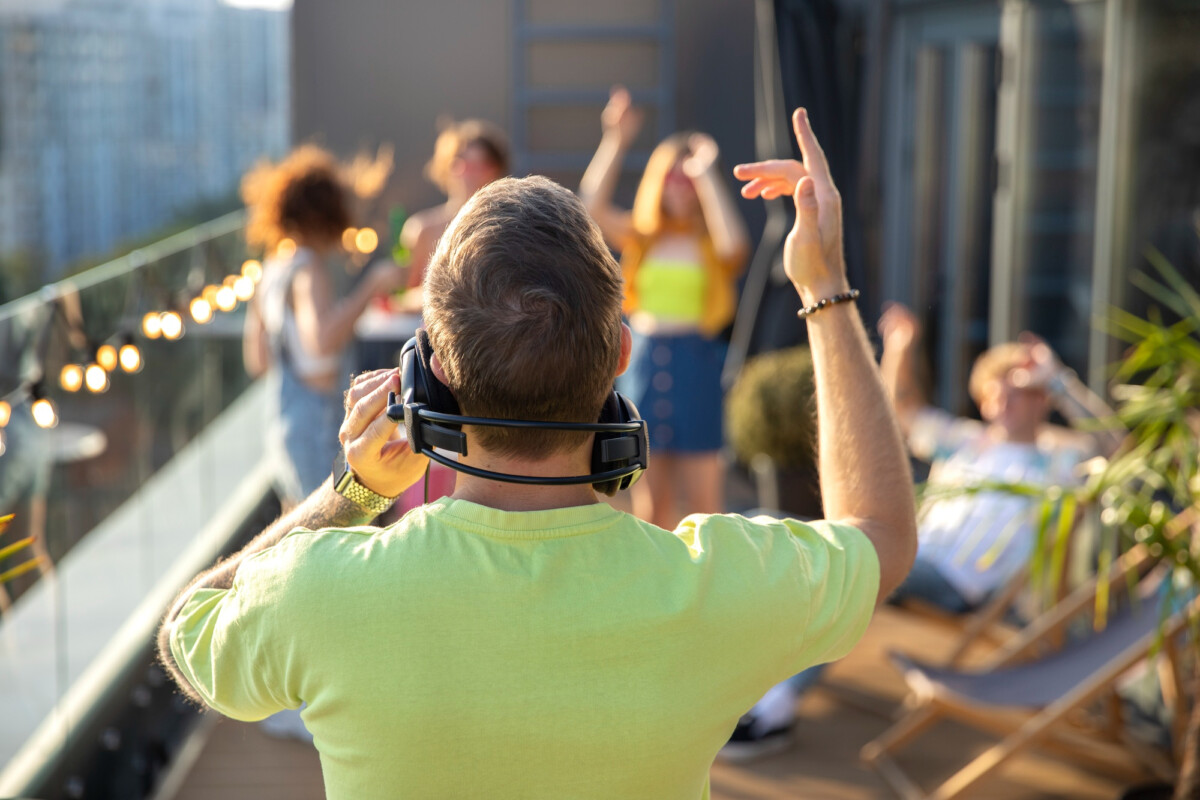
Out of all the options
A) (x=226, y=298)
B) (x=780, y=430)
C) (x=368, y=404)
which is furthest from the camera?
(x=780, y=430)

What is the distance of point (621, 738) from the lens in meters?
0.95

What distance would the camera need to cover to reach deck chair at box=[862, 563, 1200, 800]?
2.84 metres

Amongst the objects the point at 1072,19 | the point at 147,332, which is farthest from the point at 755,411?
the point at 147,332

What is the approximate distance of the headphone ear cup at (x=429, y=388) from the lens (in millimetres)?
978

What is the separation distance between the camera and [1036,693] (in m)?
2.96

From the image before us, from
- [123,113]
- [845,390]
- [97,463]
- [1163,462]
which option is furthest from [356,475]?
[123,113]

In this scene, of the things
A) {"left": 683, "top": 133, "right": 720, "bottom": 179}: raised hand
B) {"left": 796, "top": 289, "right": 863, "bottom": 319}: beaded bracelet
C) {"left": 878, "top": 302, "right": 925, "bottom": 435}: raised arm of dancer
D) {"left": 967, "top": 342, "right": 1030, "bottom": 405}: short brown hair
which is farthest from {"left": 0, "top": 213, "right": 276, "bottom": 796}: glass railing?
{"left": 967, "top": 342, "right": 1030, "bottom": 405}: short brown hair

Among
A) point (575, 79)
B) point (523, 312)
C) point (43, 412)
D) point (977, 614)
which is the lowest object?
point (977, 614)

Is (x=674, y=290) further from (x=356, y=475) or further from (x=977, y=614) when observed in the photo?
(x=356, y=475)

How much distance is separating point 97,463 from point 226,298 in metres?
1.06

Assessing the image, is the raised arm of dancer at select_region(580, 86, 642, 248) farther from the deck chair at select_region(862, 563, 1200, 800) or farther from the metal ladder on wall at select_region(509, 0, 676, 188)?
the metal ladder on wall at select_region(509, 0, 676, 188)

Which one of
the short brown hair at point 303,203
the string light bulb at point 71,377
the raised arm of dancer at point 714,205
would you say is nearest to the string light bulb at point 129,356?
the string light bulb at point 71,377

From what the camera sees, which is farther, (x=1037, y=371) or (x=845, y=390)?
(x=1037, y=371)

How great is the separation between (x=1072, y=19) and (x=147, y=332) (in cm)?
331
